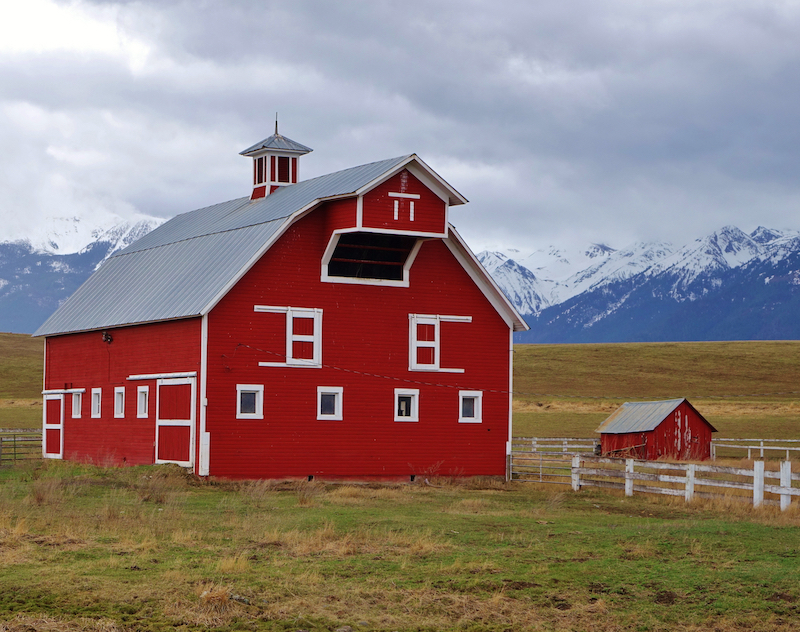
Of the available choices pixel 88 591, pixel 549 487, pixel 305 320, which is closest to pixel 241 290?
pixel 305 320

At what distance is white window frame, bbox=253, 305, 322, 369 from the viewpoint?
34.0 meters

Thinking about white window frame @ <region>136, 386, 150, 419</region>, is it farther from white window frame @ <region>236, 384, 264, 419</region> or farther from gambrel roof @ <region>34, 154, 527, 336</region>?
white window frame @ <region>236, 384, 264, 419</region>

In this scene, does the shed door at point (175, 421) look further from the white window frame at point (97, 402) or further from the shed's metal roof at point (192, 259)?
the white window frame at point (97, 402)

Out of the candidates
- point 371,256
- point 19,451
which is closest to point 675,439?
point 371,256

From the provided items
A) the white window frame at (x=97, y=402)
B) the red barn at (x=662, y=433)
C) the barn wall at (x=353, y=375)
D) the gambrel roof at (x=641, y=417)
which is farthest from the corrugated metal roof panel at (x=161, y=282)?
the gambrel roof at (x=641, y=417)

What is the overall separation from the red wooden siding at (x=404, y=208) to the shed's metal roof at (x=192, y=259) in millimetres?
488

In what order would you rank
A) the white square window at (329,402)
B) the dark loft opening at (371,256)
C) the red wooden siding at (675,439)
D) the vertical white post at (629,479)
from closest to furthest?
the vertical white post at (629,479), the white square window at (329,402), the dark loft opening at (371,256), the red wooden siding at (675,439)

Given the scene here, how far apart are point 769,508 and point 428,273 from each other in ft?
48.3

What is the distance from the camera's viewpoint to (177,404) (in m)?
33.8

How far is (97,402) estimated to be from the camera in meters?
39.3

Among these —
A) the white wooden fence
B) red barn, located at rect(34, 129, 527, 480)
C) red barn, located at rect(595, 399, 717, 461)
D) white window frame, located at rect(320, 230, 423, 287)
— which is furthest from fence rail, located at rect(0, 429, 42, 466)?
red barn, located at rect(595, 399, 717, 461)

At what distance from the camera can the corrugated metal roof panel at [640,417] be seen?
4456cm

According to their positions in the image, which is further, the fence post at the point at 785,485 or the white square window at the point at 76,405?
the white square window at the point at 76,405

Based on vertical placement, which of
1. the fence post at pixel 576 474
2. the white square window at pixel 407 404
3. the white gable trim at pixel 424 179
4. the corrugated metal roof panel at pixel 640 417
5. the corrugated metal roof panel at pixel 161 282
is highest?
the white gable trim at pixel 424 179
